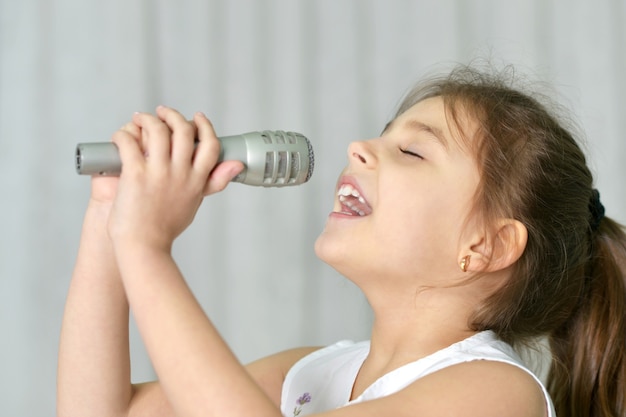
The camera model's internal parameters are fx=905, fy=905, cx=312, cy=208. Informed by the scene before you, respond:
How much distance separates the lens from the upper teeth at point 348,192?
1.28 m

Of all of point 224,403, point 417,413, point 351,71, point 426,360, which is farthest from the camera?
point 351,71

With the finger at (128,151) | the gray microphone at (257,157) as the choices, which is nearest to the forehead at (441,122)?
the gray microphone at (257,157)

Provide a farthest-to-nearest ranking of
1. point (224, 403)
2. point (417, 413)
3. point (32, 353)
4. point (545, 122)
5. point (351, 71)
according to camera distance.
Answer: point (351, 71), point (32, 353), point (545, 122), point (417, 413), point (224, 403)

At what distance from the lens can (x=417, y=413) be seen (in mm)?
1051

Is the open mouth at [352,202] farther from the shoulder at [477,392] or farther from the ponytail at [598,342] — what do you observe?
the ponytail at [598,342]

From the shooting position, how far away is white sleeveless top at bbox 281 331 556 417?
46.9 inches

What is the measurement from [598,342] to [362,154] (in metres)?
0.47

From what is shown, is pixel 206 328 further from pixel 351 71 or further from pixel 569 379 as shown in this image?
pixel 351 71

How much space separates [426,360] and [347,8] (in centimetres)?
107

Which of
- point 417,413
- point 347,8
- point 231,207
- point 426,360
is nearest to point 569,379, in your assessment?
point 426,360

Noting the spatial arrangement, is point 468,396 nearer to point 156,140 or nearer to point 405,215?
point 405,215

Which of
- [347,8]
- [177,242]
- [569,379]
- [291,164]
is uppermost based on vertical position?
[347,8]

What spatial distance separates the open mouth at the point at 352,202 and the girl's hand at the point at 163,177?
275mm

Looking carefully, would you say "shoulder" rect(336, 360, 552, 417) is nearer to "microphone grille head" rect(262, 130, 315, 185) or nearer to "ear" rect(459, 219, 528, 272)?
"ear" rect(459, 219, 528, 272)
